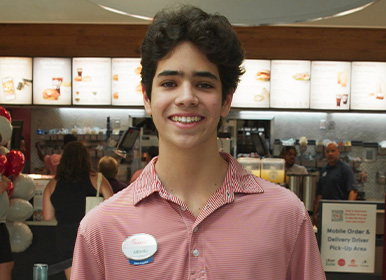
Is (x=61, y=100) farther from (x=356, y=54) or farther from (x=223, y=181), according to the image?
(x=223, y=181)

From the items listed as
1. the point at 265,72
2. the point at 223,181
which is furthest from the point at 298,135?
the point at 223,181

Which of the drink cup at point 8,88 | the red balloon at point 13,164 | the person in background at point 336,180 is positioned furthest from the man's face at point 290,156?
the drink cup at point 8,88

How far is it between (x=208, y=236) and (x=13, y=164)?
360 centimetres

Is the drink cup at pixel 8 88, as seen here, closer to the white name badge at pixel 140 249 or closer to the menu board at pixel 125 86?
the menu board at pixel 125 86

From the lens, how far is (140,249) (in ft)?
4.08

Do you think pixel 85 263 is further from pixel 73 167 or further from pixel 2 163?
pixel 2 163

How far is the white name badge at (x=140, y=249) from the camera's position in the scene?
1.24 meters

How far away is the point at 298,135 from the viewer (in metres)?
6.56

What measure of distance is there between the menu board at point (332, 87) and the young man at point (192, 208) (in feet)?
16.4

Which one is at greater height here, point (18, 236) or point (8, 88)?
point (8, 88)

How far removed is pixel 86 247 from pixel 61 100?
5.24 meters

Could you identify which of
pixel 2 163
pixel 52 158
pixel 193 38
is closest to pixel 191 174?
pixel 193 38

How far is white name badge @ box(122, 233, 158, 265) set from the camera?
1.24m

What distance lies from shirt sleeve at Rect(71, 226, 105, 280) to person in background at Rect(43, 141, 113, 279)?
112 inches
